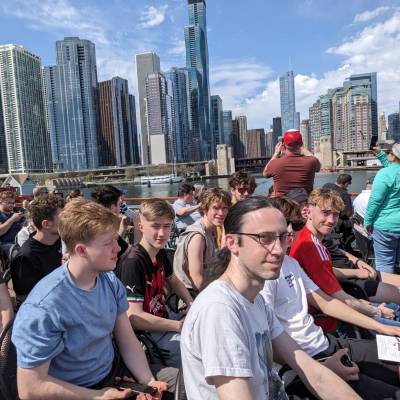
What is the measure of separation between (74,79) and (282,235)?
16216 cm

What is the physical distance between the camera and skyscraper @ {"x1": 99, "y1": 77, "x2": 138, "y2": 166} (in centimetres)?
14088

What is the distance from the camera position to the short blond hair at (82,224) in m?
1.73

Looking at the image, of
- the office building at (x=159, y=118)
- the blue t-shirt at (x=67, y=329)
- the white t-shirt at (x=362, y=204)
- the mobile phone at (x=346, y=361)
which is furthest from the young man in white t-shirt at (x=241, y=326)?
the office building at (x=159, y=118)

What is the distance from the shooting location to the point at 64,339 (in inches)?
62.7

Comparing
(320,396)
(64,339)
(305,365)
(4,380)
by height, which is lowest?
(320,396)

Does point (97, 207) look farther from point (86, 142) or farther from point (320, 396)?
point (86, 142)

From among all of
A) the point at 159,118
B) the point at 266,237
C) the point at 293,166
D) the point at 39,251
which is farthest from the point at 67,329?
the point at 159,118

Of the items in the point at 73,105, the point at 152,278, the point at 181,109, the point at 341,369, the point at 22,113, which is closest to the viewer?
the point at 341,369

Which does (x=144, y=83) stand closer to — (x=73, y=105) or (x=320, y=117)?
(x=73, y=105)

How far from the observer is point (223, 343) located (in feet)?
3.89

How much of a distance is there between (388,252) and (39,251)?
11.2ft

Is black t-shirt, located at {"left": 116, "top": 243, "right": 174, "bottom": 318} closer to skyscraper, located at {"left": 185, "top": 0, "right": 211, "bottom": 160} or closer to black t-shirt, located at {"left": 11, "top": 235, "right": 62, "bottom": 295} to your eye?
black t-shirt, located at {"left": 11, "top": 235, "right": 62, "bottom": 295}

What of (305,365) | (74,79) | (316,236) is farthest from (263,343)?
(74,79)

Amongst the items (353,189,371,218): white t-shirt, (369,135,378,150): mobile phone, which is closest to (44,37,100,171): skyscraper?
(353,189,371,218): white t-shirt
